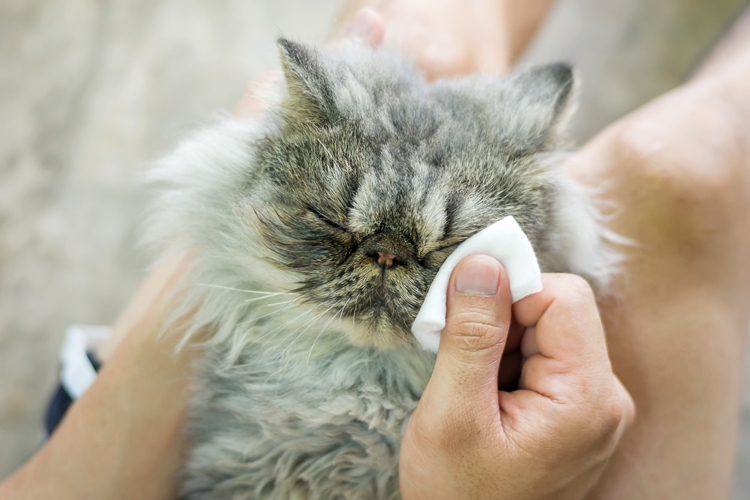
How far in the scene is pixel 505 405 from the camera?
41.3 inches

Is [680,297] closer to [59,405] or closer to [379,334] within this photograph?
[379,334]

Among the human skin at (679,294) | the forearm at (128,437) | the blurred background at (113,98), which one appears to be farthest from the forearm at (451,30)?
the forearm at (128,437)

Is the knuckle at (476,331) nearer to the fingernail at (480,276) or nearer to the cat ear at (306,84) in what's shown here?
the fingernail at (480,276)

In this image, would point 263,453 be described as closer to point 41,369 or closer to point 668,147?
point 668,147

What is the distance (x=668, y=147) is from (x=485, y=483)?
3.64 ft

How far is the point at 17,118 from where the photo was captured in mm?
2531

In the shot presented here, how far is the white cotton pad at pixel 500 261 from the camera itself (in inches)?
38.3

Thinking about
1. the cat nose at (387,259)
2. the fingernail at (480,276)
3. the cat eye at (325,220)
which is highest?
the cat eye at (325,220)

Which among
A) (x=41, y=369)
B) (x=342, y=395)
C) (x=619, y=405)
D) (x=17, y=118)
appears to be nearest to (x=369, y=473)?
(x=342, y=395)

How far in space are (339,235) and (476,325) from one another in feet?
1.02

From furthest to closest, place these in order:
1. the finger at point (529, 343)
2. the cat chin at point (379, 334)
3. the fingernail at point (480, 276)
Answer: the finger at point (529, 343) < the cat chin at point (379, 334) < the fingernail at point (480, 276)

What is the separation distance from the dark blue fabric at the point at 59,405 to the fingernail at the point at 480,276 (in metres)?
1.42

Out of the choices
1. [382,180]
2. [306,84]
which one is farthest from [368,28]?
[382,180]

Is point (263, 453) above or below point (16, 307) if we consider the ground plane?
below
